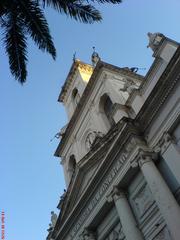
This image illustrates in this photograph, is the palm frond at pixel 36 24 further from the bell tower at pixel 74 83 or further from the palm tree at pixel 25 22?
the bell tower at pixel 74 83

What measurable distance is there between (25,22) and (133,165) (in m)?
6.76

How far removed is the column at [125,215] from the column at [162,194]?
6.02 feet

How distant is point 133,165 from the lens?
14.1 metres

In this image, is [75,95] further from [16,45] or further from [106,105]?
[16,45]

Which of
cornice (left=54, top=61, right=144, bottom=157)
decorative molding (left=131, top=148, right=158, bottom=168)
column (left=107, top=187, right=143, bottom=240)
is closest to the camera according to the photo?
column (left=107, top=187, right=143, bottom=240)

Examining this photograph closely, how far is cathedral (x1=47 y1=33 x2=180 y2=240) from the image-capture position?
12.7 metres

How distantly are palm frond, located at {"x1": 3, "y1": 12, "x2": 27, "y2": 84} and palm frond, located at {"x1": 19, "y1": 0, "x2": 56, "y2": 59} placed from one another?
1.00ft

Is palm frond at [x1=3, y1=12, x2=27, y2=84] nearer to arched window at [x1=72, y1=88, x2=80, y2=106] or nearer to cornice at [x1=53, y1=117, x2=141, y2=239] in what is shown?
cornice at [x1=53, y1=117, x2=141, y2=239]

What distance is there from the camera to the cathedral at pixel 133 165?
1270cm

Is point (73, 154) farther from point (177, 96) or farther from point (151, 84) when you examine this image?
point (177, 96)

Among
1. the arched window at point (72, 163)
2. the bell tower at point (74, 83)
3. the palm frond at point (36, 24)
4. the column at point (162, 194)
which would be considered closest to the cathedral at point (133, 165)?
the column at point (162, 194)

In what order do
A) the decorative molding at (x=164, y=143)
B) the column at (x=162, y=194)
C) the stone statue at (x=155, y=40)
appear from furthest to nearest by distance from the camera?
the stone statue at (x=155, y=40) < the decorative molding at (x=164, y=143) < the column at (x=162, y=194)

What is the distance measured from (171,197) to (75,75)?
16703 millimetres

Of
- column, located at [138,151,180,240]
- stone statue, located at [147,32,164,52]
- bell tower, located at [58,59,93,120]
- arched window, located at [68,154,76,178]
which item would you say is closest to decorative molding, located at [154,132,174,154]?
column, located at [138,151,180,240]
